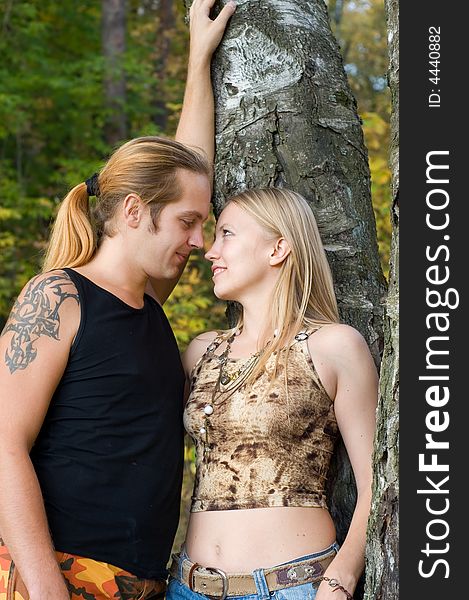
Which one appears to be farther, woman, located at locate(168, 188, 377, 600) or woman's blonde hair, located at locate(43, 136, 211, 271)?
woman's blonde hair, located at locate(43, 136, 211, 271)

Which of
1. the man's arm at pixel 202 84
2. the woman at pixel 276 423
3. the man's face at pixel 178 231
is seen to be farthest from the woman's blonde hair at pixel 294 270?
the man's arm at pixel 202 84

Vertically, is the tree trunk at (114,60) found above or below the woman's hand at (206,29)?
above

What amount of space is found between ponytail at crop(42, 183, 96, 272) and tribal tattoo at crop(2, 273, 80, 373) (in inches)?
9.8

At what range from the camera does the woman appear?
262cm

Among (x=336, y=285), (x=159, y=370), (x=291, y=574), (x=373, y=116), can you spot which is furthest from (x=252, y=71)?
(x=373, y=116)

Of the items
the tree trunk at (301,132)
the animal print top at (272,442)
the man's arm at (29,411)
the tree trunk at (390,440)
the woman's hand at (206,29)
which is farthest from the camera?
the woman's hand at (206,29)

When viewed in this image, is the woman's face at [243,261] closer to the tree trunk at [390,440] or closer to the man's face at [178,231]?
the man's face at [178,231]

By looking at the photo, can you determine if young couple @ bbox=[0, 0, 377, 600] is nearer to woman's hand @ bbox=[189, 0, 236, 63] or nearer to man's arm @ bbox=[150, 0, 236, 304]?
man's arm @ bbox=[150, 0, 236, 304]

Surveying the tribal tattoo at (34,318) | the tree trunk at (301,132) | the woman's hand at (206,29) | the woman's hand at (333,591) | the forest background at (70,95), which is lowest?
the woman's hand at (333,591)

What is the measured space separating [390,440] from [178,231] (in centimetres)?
103

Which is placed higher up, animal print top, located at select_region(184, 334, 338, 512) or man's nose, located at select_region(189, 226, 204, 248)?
man's nose, located at select_region(189, 226, 204, 248)

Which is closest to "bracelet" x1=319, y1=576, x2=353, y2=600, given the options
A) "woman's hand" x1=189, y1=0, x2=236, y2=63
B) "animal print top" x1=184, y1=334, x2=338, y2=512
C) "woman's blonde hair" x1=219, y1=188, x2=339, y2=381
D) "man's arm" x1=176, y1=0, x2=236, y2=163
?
"animal print top" x1=184, y1=334, x2=338, y2=512

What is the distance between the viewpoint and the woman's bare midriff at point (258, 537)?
8.61 ft

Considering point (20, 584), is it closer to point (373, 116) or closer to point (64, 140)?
point (373, 116)
